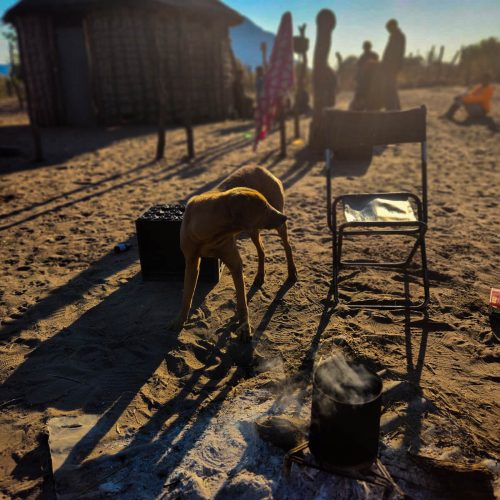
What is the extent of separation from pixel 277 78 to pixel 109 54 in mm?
9385

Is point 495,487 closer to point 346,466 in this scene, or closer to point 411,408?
point 411,408

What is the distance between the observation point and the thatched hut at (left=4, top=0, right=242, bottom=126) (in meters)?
14.8

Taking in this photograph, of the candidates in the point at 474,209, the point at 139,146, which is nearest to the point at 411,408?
the point at 474,209

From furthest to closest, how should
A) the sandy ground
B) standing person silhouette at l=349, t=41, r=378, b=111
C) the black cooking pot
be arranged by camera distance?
standing person silhouette at l=349, t=41, r=378, b=111
the sandy ground
the black cooking pot

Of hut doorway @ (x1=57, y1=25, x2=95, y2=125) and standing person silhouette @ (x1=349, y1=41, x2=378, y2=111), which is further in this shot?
hut doorway @ (x1=57, y1=25, x2=95, y2=125)

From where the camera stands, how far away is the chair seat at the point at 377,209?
12.8 feet

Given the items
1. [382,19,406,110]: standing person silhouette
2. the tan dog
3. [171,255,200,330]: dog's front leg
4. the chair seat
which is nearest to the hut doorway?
[382,19,406,110]: standing person silhouette

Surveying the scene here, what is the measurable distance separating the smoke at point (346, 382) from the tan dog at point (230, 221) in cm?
95

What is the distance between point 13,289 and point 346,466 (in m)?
3.59

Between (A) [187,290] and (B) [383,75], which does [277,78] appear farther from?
(A) [187,290]

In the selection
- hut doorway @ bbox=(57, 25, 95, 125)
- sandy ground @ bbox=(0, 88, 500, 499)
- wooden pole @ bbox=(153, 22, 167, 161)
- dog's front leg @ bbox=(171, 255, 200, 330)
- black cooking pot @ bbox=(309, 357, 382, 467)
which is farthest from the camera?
hut doorway @ bbox=(57, 25, 95, 125)

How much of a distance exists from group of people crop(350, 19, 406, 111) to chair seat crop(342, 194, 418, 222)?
9064 millimetres

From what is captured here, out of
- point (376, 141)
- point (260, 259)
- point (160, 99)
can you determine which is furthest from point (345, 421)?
point (160, 99)

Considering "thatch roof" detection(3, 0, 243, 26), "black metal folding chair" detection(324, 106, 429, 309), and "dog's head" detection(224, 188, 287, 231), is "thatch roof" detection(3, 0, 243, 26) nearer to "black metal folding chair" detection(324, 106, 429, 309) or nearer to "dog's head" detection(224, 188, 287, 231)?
"black metal folding chair" detection(324, 106, 429, 309)
